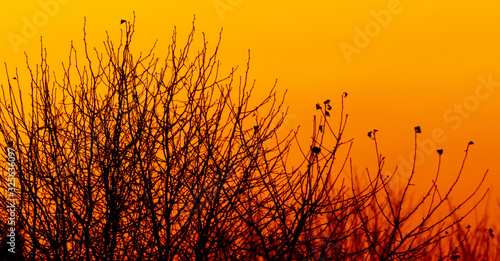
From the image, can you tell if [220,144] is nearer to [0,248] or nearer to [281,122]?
[281,122]

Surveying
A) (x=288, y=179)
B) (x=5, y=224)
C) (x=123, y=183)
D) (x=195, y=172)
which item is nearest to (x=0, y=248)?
(x=5, y=224)

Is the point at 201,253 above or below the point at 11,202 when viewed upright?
below

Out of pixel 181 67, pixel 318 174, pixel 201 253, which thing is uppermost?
pixel 181 67

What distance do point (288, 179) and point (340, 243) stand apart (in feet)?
3.94

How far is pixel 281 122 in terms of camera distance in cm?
1195

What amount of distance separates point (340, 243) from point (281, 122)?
194 centimetres

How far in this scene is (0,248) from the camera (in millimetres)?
11781

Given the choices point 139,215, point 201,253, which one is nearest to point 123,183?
point 139,215

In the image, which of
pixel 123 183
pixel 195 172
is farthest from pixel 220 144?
pixel 123 183

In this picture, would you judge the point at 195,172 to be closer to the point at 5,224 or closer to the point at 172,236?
the point at 172,236

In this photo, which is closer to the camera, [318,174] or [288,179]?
[318,174]

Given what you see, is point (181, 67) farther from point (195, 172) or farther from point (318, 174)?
point (318, 174)

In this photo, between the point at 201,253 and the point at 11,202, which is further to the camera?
the point at 11,202

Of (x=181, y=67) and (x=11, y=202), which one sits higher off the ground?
(x=181, y=67)
